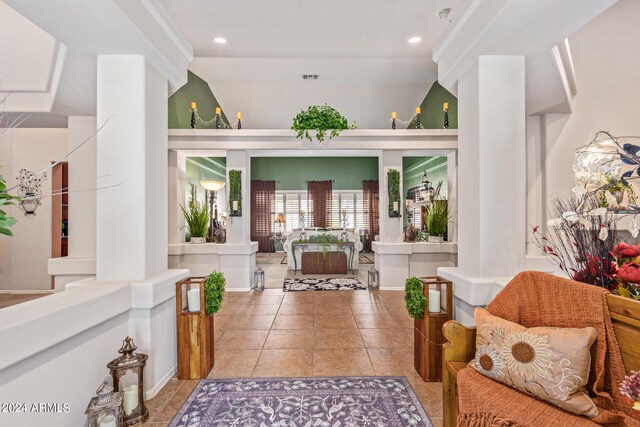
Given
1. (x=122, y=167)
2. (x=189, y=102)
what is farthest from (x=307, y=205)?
(x=122, y=167)

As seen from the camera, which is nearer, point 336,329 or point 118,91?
point 118,91

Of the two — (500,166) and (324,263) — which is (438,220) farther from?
(500,166)

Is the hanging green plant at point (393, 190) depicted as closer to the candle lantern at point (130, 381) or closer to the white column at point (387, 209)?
the white column at point (387, 209)

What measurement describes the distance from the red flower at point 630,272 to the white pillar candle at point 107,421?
2630 millimetres

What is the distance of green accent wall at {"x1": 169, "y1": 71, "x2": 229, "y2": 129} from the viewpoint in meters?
5.85

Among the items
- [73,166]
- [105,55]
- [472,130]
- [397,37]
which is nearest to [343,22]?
[397,37]

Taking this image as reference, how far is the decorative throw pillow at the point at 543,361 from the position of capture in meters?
1.34

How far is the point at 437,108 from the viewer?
7.32 m

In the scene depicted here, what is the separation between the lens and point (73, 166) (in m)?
3.57

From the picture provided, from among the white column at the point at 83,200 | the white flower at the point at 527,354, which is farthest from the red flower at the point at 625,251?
the white column at the point at 83,200

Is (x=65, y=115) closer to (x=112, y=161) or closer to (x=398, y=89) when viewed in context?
(x=112, y=161)

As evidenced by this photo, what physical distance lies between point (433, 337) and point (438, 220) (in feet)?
10.8

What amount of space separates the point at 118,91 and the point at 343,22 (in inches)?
95.2

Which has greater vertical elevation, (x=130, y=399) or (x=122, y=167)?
(x=122, y=167)
